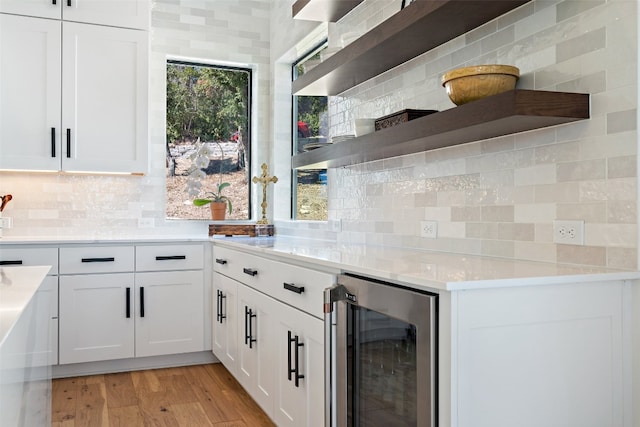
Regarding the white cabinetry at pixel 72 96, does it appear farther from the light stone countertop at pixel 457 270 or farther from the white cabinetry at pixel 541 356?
the white cabinetry at pixel 541 356

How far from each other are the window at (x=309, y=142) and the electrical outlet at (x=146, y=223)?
3.56 ft

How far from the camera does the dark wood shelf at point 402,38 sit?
2.02 m

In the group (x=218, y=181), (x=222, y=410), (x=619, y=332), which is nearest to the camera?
(x=619, y=332)

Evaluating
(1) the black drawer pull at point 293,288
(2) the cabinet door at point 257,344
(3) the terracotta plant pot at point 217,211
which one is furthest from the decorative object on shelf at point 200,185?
(1) the black drawer pull at point 293,288

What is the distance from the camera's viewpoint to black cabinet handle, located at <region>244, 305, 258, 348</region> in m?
2.96

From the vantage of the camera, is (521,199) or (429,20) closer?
(521,199)

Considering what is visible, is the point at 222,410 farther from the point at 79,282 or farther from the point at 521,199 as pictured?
the point at 521,199

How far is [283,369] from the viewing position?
249cm

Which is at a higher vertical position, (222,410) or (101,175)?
(101,175)

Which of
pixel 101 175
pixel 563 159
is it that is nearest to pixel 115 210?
pixel 101 175

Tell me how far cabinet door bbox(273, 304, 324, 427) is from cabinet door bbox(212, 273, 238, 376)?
83 cm

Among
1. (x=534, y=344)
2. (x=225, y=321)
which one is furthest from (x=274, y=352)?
(x=534, y=344)

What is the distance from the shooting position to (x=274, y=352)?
2613 millimetres

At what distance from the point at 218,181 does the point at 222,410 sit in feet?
6.83
